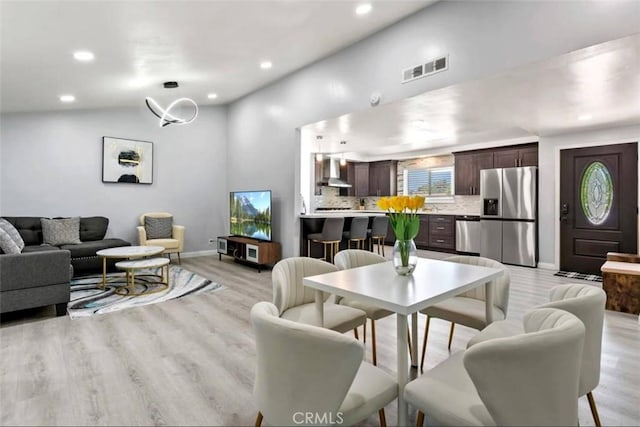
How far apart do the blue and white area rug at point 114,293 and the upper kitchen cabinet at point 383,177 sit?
19.2 ft

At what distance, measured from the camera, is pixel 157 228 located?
646 centimetres

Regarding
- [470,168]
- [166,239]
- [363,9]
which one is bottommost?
[166,239]

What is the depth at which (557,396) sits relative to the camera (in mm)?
1108

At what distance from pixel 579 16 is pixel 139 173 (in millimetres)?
6743

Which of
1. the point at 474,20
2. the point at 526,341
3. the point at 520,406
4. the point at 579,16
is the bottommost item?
the point at 520,406

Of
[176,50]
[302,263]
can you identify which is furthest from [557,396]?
[176,50]

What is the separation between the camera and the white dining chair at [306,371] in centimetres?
116

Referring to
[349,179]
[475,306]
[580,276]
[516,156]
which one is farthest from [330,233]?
[349,179]

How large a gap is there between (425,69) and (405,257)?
7.75ft

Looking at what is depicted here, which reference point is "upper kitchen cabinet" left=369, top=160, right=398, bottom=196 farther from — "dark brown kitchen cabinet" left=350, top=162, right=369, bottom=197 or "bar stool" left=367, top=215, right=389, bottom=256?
"bar stool" left=367, top=215, right=389, bottom=256

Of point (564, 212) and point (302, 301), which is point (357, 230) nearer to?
point (564, 212)

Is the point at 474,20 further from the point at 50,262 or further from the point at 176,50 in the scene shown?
the point at 50,262

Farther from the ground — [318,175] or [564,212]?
[318,175]

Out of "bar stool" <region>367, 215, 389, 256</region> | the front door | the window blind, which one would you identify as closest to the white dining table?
"bar stool" <region>367, 215, 389, 256</region>
